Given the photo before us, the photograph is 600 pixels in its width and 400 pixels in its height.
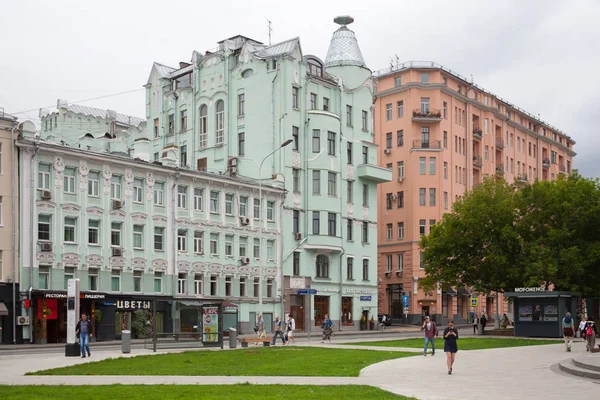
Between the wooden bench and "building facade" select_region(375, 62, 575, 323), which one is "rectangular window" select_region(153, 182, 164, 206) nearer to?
the wooden bench

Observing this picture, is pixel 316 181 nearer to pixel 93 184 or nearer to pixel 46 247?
pixel 93 184

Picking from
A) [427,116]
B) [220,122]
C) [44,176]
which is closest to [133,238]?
[44,176]

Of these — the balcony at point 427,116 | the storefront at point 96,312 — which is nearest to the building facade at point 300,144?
the storefront at point 96,312

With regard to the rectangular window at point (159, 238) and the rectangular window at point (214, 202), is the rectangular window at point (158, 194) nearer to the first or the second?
the rectangular window at point (159, 238)

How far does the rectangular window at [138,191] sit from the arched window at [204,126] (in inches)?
717

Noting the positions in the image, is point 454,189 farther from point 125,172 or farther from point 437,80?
point 125,172

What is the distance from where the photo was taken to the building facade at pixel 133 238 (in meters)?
51.1

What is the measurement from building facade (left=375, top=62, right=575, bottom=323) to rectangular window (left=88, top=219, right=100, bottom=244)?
3937 centimetres

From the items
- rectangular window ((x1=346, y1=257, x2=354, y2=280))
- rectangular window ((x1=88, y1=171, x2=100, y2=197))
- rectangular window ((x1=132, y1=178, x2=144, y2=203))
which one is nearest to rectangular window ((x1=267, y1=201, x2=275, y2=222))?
rectangular window ((x1=346, y1=257, x2=354, y2=280))

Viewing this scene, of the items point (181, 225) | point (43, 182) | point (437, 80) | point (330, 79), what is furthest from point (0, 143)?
point (437, 80)

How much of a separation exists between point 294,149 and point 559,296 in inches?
1095

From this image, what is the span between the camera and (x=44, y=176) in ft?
170

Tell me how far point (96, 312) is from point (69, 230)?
18.5ft

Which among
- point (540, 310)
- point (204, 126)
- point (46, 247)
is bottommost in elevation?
point (540, 310)
